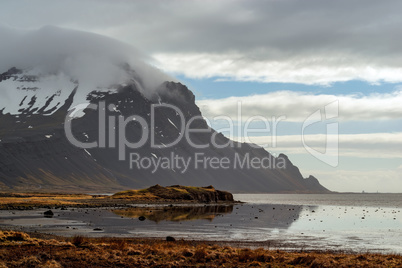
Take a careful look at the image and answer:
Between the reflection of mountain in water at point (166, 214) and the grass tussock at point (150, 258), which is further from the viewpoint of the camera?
the reflection of mountain in water at point (166, 214)

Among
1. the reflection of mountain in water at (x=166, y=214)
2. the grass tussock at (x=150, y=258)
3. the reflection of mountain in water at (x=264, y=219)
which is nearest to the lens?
the grass tussock at (x=150, y=258)

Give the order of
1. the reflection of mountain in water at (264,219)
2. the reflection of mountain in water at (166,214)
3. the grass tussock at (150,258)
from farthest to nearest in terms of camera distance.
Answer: the reflection of mountain in water at (166,214) → the reflection of mountain in water at (264,219) → the grass tussock at (150,258)

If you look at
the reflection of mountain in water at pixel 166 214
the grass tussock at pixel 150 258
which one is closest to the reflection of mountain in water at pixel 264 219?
the reflection of mountain in water at pixel 166 214

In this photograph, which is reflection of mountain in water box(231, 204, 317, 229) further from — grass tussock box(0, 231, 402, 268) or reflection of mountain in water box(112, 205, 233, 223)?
grass tussock box(0, 231, 402, 268)

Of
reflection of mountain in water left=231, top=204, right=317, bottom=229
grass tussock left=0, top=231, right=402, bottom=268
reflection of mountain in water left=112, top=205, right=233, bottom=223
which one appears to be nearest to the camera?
grass tussock left=0, top=231, right=402, bottom=268

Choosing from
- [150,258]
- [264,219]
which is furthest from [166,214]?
[150,258]

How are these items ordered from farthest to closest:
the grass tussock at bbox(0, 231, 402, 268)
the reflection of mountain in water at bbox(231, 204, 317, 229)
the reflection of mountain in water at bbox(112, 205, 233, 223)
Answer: the reflection of mountain in water at bbox(112, 205, 233, 223) < the reflection of mountain in water at bbox(231, 204, 317, 229) < the grass tussock at bbox(0, 231, 402, 268)

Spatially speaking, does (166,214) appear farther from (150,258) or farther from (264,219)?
(150,258)

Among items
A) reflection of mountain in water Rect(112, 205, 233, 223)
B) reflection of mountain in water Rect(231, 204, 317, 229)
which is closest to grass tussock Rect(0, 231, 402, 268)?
reflection of mountain in water Rect(231, 204, 317, 229)

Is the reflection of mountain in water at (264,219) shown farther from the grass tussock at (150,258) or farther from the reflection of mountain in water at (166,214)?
the grass tussock at (150,258)

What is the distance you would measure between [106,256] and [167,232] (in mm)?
29828

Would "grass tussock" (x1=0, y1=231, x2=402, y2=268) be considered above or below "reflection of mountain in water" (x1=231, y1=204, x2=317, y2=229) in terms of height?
above

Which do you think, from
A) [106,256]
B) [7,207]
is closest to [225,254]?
[106,256]

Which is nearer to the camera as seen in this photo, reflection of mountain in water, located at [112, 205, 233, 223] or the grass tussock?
the grass tussock
